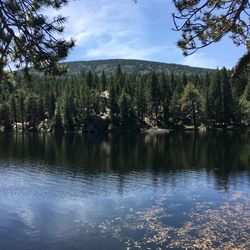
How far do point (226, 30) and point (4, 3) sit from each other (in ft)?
24.2

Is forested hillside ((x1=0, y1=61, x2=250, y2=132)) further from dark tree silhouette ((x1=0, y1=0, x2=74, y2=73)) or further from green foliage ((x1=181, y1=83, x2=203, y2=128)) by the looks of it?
dark tree silhouette ((x1=0, y1=0, x2=74, y2=73))

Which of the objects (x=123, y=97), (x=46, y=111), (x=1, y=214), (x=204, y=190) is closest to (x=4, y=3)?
(x=1, y=214)

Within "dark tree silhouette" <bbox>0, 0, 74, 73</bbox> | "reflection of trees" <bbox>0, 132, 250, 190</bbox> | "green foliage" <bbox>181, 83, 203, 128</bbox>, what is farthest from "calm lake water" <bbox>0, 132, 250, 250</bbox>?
"green foliage" <bbox>181, 83, 203, 128</bbox>

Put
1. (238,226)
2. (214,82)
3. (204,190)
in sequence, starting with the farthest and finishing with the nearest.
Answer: (214,82) < (204,190) < (238,226)

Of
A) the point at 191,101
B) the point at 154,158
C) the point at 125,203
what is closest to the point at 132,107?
the point at 191,101

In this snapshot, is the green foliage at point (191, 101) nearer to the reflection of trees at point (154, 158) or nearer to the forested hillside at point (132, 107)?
the forested hillside at point (132, 107)

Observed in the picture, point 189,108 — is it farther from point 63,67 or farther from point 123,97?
point 63,67

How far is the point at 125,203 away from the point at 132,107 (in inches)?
4558

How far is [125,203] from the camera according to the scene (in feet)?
132

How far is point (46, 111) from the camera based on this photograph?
172500 millimetres

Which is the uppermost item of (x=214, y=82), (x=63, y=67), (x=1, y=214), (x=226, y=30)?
(x=214, y=82)

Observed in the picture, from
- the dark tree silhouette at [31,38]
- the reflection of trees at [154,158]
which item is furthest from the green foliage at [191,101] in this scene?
the dark tree silhouette at [31,38]

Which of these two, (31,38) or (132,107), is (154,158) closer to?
(31,38)

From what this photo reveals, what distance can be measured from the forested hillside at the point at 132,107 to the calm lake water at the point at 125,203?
7625 cm
